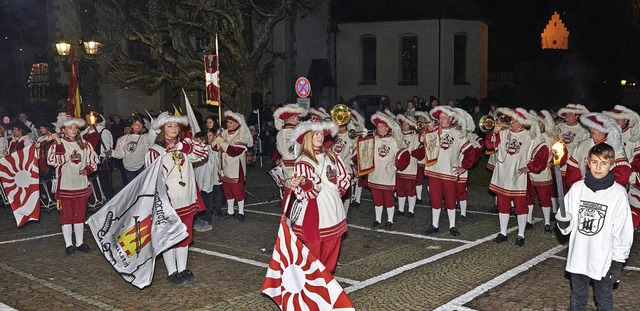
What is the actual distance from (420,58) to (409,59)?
35.4 inches

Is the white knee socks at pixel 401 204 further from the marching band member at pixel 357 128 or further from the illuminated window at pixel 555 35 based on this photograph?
the illuminated window at pixel 555 35

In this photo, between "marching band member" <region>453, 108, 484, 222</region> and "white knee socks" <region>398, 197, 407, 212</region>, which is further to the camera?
"white knee socks" <region>398, 197, 407, 212</region>

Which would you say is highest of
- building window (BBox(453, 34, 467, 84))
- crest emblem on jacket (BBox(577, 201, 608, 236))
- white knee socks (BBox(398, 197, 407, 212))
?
building window (BBox(453, 34, 467, 84))

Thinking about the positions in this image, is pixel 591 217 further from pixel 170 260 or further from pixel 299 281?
pixel 170 260

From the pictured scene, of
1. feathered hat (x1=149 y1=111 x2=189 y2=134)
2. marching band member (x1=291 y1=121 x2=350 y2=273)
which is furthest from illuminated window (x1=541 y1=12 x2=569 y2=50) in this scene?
marching band member (x1=291 y1=121 x2=350 y2=273)

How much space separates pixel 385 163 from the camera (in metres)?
10.9

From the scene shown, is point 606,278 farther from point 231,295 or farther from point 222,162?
point 222,162

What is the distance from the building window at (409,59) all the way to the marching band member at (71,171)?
27426 millimetres

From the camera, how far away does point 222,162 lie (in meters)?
11.7

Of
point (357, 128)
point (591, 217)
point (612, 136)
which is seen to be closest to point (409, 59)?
point (357, 128)

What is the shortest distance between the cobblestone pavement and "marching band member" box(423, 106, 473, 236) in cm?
50

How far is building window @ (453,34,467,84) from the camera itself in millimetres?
34875

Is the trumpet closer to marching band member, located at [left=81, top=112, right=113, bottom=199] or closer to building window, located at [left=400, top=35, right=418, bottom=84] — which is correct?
marching band member, located at [left=81, top=112, right=113, bottom=199]

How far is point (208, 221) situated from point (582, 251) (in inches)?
270
